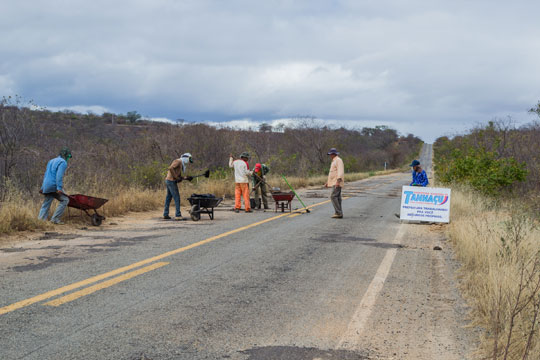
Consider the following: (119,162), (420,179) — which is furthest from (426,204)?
(119,162)

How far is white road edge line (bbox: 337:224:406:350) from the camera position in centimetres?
445

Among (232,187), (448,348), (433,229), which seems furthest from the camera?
(232,187)

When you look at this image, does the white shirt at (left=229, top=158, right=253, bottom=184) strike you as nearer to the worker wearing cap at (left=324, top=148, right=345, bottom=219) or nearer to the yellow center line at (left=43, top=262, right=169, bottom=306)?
the worker wearing cap at (left=324, top=148, right=345, bottom=219)

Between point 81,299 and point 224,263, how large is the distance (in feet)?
8.20

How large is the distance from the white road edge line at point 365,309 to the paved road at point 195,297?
0.04ft

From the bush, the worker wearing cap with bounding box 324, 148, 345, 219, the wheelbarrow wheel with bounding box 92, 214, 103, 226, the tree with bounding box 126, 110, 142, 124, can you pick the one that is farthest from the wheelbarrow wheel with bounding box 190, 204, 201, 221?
the tree with bounding box 126, 110, 142, 124

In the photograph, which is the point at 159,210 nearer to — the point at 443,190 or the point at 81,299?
the point at 443,190

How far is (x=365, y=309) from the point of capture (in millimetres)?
5398

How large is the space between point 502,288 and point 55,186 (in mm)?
9081

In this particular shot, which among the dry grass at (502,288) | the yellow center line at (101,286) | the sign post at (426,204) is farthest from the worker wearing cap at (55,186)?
the sign post at (426,204)

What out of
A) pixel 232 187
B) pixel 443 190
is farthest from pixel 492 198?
pixel 232 187

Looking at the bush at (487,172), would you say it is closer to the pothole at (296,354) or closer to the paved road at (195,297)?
the paved road at (195,297)

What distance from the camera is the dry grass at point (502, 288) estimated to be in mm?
4055

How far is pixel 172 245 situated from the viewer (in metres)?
8.99
